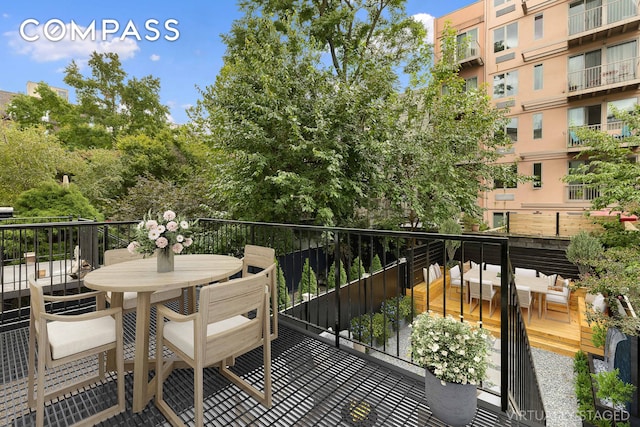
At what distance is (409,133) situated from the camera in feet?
27.7

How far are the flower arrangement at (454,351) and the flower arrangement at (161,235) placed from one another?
1838 millimetres

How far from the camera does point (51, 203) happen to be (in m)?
7.98

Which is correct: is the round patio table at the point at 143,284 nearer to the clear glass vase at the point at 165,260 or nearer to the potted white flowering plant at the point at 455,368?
the clear glass vase at the point at 165,260

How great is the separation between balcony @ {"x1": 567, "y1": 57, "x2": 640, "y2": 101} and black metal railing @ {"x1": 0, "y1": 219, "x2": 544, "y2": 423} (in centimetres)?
748

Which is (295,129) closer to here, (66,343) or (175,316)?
(175,316)

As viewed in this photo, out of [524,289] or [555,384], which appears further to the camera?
[524,289]

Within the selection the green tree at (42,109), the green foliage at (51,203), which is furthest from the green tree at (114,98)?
the green foliage at (51,203)

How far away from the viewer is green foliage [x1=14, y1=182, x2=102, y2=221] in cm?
775

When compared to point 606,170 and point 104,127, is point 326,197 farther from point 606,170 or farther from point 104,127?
point 104,127

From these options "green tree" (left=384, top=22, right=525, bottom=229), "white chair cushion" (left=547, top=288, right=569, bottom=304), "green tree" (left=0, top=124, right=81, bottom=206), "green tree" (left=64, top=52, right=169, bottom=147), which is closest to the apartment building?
"green tree" (left=384, top=22, right=525, bottom=229)

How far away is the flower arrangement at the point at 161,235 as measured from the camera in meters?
2.16

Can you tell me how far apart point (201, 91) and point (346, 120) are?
4.04 m

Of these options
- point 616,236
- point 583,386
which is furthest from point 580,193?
point 583,386

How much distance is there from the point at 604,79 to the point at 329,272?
510 inches
